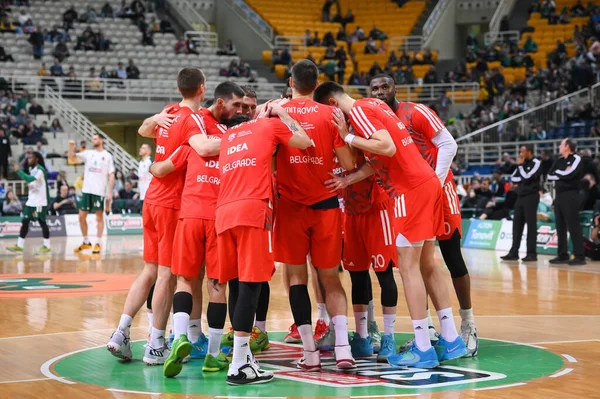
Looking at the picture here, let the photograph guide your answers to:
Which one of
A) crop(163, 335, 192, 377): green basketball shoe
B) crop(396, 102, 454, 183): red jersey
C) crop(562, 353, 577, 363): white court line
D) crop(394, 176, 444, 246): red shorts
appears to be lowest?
crop(562, 353, 577, 363): white court line

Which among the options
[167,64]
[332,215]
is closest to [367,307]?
[332,215]

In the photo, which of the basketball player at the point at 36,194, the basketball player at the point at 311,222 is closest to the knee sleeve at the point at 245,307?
the basketball player at the point at 311,222

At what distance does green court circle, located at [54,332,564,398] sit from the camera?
6.12m

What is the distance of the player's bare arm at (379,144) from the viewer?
263 inches

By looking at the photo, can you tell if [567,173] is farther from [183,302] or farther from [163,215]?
[183,302]

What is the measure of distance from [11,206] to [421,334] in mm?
19184

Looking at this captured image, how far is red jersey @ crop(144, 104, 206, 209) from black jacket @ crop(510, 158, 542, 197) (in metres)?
9.95

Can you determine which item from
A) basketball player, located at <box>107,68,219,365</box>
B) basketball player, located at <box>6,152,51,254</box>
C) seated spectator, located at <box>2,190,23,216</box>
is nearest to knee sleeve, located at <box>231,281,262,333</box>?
basketball player, located at <box>107,68,219,365</box>

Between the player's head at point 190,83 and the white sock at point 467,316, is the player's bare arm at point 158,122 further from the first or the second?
the white sock at point 467,316

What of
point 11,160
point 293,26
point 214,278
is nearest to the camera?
point 214,278

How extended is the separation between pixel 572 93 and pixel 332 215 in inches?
878

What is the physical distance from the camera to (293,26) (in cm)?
3803

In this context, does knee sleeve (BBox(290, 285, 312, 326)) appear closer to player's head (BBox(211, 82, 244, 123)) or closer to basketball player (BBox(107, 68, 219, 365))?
basketball player (BBox(107, 68, 219, 365))

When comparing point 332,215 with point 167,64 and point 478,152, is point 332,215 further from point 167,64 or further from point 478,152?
point 167,64
